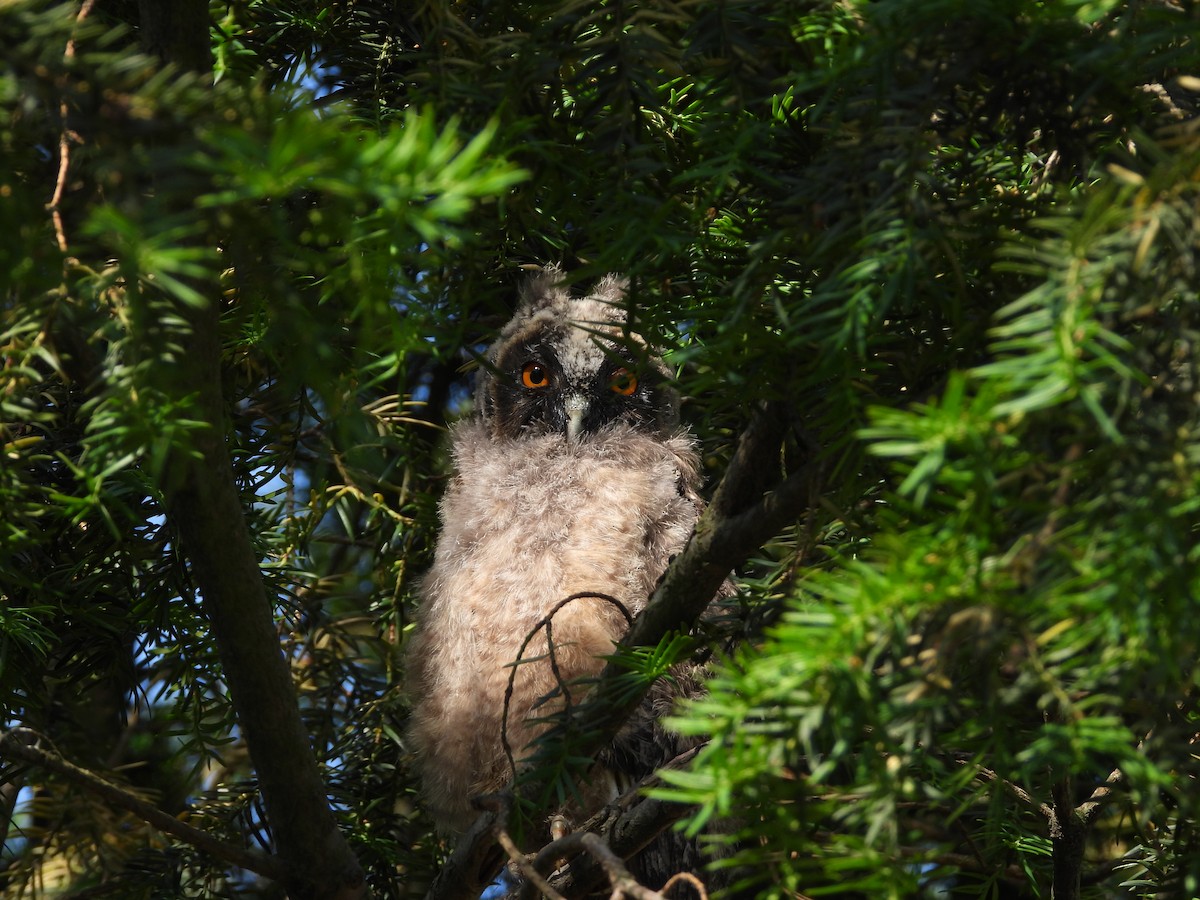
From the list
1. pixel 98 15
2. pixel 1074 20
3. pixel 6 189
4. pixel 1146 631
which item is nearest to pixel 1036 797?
pixel 1146 631

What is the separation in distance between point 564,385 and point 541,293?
27 centimetres

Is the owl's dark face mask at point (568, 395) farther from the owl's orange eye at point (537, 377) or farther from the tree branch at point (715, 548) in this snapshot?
the tree branch at point (715, 548)

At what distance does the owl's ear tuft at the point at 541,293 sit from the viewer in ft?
8.78

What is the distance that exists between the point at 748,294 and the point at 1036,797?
0.72 meters

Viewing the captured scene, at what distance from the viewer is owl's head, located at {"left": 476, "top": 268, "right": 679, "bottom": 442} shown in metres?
2.56

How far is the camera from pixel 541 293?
8.88ft

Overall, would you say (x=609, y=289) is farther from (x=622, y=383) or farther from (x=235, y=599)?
(x=235, y=599)

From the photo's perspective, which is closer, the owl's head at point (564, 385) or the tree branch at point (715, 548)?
the tree branch at point (715, 548)

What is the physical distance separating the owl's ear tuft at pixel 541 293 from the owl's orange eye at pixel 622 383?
0.77 feet

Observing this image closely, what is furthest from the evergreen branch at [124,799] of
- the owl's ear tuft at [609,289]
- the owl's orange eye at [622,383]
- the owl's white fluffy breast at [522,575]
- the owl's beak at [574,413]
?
the owl's ear tuft at [609,289]

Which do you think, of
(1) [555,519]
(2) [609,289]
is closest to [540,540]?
(1) [555,519]

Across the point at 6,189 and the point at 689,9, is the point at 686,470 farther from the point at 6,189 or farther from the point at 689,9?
the point at 6,189

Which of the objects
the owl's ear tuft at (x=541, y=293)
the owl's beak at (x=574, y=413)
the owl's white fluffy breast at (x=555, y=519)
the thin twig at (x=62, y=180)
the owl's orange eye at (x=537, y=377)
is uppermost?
the owl's ear tuft at (x=541, y=293)

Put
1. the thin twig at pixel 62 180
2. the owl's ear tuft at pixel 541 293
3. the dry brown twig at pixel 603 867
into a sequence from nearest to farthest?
the thin twig at pixel 62 180 < the dry brown twig at pixel 603 867 < the owl's ear tuft at pixel 541 293
